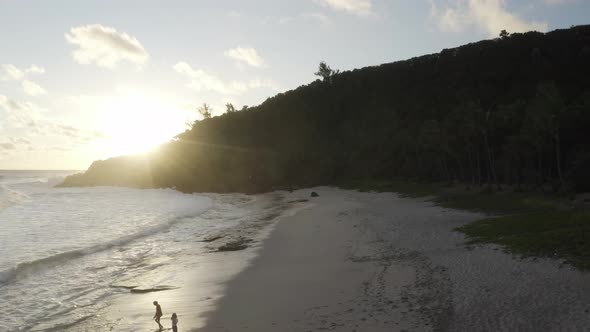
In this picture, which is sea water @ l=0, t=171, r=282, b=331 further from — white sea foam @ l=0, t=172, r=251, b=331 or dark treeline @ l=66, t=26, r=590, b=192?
dark treeline @ l=66, t=26, r=590, b=192

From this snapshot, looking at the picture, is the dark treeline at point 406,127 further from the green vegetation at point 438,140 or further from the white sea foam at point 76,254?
the white sea foam at point 76,254

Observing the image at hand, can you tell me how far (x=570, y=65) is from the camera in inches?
4048

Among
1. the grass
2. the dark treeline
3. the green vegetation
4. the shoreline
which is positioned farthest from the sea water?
the dark treeline

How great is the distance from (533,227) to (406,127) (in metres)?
87.2

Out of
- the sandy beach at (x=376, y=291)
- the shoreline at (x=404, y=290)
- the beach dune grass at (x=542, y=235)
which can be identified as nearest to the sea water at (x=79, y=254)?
the sandy beach at (x=376, y=291)

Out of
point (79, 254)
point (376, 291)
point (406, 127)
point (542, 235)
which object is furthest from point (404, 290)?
point (406, 127)

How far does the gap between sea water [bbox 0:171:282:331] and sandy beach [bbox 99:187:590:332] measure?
2.62m

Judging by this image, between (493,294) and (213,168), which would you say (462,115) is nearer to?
(493,294)

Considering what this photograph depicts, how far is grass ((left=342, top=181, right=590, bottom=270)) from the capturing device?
1773cm

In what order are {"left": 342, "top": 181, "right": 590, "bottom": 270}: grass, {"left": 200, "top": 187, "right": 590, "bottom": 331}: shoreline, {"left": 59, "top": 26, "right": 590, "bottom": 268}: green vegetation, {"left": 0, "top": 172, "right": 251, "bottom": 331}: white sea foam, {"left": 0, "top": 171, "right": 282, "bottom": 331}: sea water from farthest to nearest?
{"left": 59, "top": 26, "right": 590, "bottom": 268}: green vegetation
{"left": 0, "top": 172, "right": 251, "bottom": 331}: white sea foam
{"left": 0, "top": 171, "right": 282, "bottom": 331}: sea water
{"left": 342, "top": 181, "right": 590, "bottom": 270}: grass
{"left": 200, "top": 187, "right": 590, "bottom": 331}: shoreline

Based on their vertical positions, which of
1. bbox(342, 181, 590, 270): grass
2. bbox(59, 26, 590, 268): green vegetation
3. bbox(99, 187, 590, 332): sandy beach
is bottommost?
bbox(99, 187, 590, 332): sandy beach

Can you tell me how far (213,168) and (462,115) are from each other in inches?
2929

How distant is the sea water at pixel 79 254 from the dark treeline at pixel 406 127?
37.2 metres

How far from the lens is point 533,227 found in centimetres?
2367
